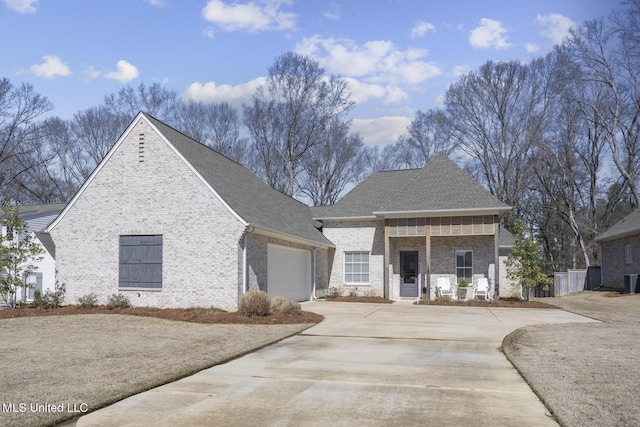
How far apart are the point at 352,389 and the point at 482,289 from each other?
18002 mm

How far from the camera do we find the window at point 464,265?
82.8ft

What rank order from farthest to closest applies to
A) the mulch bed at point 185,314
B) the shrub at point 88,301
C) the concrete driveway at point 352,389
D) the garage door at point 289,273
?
the garage door at point 289,273
the shrub at point 88,301
the mulch bed at point 185,314
the concrete driveway at point 352,389

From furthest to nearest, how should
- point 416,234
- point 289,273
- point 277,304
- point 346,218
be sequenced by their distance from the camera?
point 346,218, point 416,234, point 289,273, point 277,304

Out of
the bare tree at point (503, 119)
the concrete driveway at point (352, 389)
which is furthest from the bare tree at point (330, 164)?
the concrete driveway at point (352, 389)

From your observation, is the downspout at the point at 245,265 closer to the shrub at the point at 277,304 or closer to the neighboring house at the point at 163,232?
the neighboring house at the point at 163,232

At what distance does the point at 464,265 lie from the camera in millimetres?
25359

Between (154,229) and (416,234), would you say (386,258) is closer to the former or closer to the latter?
(416,234)

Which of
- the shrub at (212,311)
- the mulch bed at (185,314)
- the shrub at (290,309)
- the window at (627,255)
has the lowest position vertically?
the mulch bed at (185,314)

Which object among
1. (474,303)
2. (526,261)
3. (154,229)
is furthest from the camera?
(526,261)

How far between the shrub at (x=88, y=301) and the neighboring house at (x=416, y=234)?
38.1ft

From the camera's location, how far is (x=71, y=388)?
7328 mm

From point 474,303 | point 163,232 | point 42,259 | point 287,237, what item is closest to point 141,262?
point 163,232

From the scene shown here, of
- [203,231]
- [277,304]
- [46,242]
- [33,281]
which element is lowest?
[277,304]

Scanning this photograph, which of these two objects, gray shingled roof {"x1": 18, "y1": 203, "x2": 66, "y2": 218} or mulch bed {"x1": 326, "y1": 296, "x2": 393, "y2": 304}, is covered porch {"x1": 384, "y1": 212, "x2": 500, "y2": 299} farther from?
gray shingled roof {"x1": 18, "y1": 203, "x2": 66, "y2": 218}
